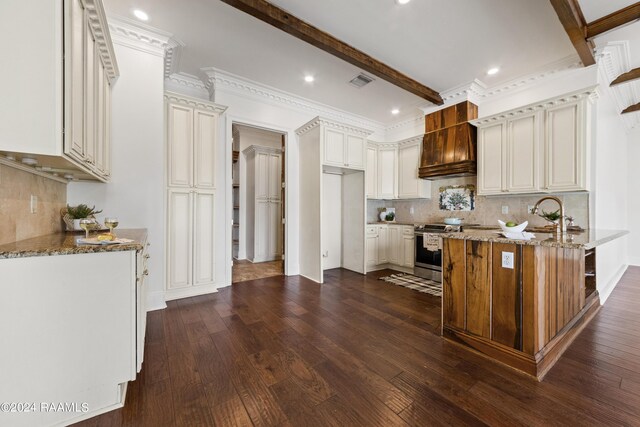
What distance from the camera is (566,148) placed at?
3117 mm

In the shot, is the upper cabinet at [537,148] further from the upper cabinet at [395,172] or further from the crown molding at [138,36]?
the crown molding at [138,36]

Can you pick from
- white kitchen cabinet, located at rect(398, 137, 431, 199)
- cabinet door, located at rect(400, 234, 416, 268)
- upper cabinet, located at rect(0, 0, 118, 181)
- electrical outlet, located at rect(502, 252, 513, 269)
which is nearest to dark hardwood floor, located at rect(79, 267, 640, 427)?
electrical outlet, located at rect(502, 252, 513, 269)

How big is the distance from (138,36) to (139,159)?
1.38 meters

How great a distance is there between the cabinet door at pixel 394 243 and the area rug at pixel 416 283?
39 centimetres

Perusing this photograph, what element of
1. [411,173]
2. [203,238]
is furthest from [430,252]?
[203,238]

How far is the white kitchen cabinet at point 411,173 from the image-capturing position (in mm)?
4879

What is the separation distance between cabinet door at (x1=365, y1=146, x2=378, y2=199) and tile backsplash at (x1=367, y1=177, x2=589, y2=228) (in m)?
0.48

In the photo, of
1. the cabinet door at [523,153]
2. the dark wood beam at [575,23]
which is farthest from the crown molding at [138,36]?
the cabinet door at [523,153]

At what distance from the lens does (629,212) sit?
505cm

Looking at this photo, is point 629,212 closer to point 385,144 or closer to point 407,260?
point 407,260

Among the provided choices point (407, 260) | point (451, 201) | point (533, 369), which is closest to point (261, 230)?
point (407, 260)

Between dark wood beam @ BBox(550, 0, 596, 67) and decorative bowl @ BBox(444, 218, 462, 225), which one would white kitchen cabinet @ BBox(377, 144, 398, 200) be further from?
dark wood beam @ BBox(550, 0, 596, 67)

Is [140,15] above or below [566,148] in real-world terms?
above

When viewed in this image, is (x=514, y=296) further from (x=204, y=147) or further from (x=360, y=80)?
(x=204, y=147)
